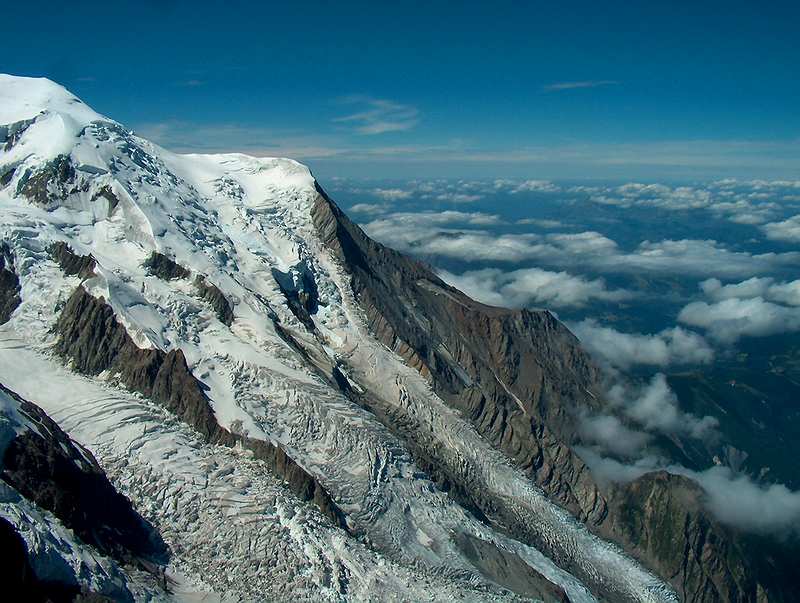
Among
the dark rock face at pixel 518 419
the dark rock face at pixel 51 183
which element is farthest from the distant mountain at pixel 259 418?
the dark rock face at pixel 518 419

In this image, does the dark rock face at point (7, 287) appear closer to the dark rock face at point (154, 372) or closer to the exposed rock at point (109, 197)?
the dark rock face at point (154, 372)

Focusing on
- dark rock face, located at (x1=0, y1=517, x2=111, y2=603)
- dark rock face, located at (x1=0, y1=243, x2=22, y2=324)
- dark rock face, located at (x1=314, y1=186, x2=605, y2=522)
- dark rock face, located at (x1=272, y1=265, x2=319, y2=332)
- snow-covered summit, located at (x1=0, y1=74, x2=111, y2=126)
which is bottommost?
dark rock face, located at (x1=314, y1=186, x2=605, y2=522)

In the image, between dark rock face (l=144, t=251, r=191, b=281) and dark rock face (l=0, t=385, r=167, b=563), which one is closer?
dark rock face (l=0, t=385, r=167, b=563)

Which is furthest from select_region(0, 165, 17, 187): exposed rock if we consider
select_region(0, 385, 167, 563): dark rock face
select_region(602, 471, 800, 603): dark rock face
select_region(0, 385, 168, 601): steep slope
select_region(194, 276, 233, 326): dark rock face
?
select_region(602, 471, 800, 603): dark rock face

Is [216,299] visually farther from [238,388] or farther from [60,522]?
[60,522]

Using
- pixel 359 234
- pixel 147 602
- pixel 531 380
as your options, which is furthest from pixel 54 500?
pixel 531 380

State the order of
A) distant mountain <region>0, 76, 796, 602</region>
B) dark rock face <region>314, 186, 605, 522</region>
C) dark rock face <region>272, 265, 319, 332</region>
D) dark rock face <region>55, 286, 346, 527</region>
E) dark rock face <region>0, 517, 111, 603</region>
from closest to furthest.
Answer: dark rock face <region>0, 517, 111, 603</region> → distant mountain <region>0, 76, 796, 602</region> → dark rock face <region>55, 286, 346, 527</region> → dark rock face <region>272, 265, 319, 332</region> → dark rock face <region>314, 186, 605, 522</region>

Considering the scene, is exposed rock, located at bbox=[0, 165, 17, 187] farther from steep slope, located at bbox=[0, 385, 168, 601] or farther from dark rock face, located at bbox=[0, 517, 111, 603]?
dark rock face, located at bbox=[0, 517, 111, 603]
